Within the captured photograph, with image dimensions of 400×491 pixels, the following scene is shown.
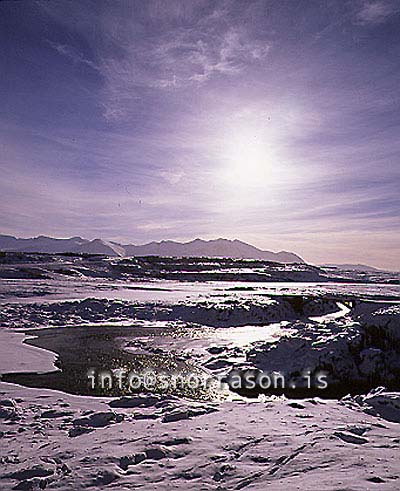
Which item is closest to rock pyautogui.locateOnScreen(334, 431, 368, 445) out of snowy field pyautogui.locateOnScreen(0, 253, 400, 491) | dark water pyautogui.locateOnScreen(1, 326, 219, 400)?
snowy field pyautogui.locateOnScreen(0, 253, 400, 491)

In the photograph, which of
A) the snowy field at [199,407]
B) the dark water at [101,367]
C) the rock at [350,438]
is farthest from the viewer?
the dark water at [101,367]

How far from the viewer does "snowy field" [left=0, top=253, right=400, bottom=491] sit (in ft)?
12.7

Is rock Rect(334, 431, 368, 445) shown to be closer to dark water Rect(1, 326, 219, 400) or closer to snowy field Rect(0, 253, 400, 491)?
snowy field Rect(0, 253, 400, 491)

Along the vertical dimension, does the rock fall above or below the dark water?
above

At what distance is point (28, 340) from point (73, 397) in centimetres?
546

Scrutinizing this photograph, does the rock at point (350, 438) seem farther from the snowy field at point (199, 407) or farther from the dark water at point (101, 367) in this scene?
the dark water at point (101, 367)

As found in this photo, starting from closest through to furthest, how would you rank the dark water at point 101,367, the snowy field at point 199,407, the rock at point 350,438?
the snowy field at point 199,407 → the rock at point 350,438 → the dark water at point 101,367

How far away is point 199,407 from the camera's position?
6.10 m

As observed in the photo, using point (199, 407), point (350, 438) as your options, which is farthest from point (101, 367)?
point (350, 438)

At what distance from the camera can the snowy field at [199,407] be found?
12.7 feet

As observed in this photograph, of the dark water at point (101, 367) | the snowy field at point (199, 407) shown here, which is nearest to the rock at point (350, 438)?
the snowy field at point (199, 407)

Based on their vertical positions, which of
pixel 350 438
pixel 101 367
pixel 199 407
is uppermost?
pixel 350 438

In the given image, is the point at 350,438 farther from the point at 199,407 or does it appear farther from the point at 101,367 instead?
the point at 101,367

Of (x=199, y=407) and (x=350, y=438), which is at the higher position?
(x=350, y=438)
